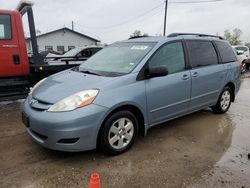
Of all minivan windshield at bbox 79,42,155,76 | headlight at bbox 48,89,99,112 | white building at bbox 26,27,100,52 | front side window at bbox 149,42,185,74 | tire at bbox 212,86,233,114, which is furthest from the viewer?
white building at bbox 26,27,100,52

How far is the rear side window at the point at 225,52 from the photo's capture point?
17.7 feet

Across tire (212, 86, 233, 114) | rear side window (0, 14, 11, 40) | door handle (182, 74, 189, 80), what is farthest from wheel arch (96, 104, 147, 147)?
rear side window (0, 14, 11, 40)

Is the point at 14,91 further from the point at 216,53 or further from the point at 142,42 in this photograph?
the point at 216,53

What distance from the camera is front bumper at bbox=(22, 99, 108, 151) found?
3049mm

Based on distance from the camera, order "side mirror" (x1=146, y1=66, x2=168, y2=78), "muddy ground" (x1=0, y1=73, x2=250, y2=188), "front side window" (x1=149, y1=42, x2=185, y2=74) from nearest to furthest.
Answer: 1. "muddy ground" (x1=0, y1=73, x2=250, y2=188)
2. "side mirror" (x1=146, y1=66, x2=168, y2=78)
3. "front side window" (x1=149, y1=42, x2=185, y2=74)

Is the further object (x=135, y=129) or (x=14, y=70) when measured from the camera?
(x=14, y=70)

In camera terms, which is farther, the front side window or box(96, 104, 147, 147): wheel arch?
the front side window

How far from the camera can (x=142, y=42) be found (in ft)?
14.1

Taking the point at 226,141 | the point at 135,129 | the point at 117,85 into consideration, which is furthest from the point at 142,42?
the point at 226,141

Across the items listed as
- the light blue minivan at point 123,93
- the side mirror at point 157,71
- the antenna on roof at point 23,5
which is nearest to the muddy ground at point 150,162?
the light blue minivan at point 123,93

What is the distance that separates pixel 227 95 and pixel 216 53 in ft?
Result: 3.61

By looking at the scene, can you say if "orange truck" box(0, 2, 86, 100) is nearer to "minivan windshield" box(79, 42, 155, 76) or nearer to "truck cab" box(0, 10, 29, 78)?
"truck cab" box(0, 10, 29, 78)

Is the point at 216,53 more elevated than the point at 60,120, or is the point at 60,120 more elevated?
the point at 216,53

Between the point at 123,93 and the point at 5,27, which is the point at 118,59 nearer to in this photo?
the point at 123,93
